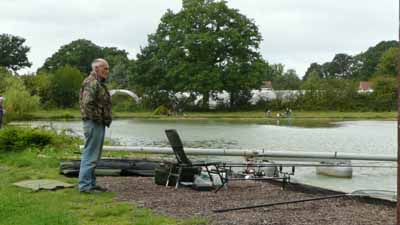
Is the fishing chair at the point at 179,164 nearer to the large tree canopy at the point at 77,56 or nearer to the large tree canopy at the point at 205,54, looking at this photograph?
the large tree canopy at the point at 205,54

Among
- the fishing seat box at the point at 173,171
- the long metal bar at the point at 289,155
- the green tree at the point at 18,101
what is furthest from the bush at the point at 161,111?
the fishing seat box at the point at 173,171

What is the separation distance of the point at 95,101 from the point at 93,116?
194 millimetres

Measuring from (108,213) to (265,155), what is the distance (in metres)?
5.47

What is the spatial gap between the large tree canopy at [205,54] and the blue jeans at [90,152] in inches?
1966

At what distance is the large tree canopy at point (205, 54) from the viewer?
58625 mm

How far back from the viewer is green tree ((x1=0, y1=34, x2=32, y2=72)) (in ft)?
330

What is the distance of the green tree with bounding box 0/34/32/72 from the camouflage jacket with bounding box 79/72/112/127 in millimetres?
97825

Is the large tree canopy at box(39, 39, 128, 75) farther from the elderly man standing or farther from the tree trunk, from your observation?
the elderly man standing

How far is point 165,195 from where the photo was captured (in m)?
7.18

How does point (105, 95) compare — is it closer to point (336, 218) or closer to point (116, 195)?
point (116, 195)

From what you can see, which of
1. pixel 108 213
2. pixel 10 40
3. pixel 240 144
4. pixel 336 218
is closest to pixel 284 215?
pixel 336 218

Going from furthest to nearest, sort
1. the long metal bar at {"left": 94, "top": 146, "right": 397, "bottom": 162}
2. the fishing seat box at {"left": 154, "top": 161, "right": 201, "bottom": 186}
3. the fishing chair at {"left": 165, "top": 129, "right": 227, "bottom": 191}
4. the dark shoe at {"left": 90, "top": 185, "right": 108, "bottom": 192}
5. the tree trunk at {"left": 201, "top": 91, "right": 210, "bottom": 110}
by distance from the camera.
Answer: the tree trunk at {"left": 201, "top": 91, "right": 210, "bottom": 110} < the long metal bar at {"left": 94, "top": 146, "right": 397, "bottom": 162} < the fishing seat box at {"left": 154, "top": 161, "right": 201, "bottom": 186} < the fishing chair at {"left": 165, "top": 129, "right": 227, "bottom": 191} < the dark shoe at {"left": 90, "top": 185, "right": 108, "bottom": 192}

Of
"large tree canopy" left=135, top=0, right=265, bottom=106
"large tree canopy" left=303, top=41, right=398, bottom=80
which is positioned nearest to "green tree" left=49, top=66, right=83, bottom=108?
"large tree canopy" left=135, top=0, right=265, bottom=106

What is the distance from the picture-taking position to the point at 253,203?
6680 millimetres
